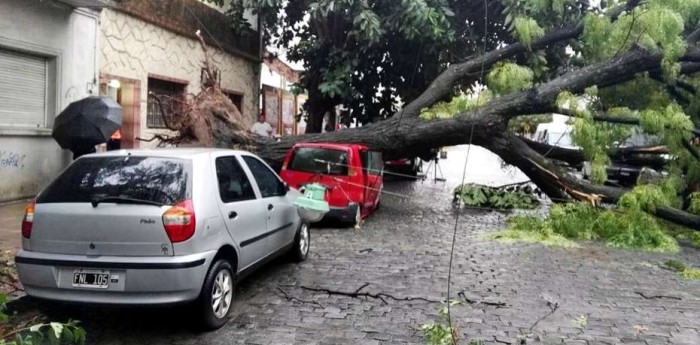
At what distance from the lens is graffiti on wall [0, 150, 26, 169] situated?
9789mm

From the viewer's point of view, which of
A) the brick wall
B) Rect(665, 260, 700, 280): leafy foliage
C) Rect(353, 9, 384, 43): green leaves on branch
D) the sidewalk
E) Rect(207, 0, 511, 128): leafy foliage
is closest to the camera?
the sidewalk

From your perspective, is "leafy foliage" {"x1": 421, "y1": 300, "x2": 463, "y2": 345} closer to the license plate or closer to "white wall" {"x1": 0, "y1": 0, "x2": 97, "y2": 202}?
the license plate

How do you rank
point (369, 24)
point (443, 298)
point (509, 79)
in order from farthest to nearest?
point (369, 24) < point (509, 79) < point (443, 298)

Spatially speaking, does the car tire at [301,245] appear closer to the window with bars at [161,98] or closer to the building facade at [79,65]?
the building facade at [79,65]

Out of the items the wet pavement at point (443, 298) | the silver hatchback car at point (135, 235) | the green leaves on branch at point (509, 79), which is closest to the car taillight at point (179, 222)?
the silver hatchback car at point (135, 235)

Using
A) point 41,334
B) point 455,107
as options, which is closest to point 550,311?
point 41,334

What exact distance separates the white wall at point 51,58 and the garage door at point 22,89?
173 mm

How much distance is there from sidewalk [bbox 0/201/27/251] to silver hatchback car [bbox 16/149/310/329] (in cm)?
283

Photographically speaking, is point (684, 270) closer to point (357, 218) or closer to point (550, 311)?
point (550, 311)

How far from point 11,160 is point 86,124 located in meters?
1.59

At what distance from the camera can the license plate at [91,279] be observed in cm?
436

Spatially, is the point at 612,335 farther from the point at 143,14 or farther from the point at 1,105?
the point at 143,14

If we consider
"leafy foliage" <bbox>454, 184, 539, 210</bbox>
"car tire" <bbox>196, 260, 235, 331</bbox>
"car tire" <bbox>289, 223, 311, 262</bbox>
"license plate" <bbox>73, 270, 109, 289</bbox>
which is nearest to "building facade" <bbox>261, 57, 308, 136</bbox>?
"leafy foliage" <bbox>454, 184, 539, 210</bbox>

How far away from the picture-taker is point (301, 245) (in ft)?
23.9
